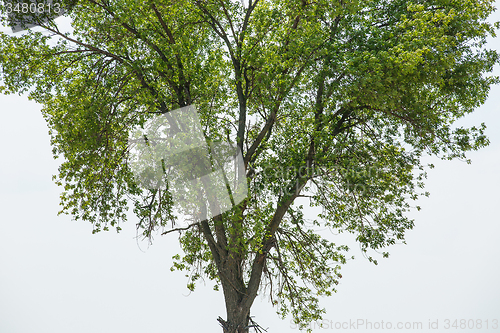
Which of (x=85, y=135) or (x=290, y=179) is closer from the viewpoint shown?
(x=85, y=135)

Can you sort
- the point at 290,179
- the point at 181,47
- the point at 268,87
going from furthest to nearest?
the point at 290,179 → the point at 268,87 → the point at 181,47

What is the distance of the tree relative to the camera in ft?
24.2

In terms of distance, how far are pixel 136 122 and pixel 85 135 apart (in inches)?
43.3

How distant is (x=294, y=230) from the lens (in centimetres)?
956

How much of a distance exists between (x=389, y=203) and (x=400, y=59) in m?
3.65

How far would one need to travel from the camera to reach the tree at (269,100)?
738 cm

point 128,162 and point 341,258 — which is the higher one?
point 128,162

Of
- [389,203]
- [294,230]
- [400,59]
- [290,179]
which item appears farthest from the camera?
[294,230]

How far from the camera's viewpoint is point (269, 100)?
26.6 feet

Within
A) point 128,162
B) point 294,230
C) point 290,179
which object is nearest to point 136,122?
point 128,162

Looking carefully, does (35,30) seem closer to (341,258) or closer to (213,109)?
(213,109)

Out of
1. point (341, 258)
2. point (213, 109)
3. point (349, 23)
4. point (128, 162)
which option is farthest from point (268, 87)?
point (341, 258)

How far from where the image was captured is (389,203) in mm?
8969

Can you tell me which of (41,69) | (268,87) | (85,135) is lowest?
(85,135)
